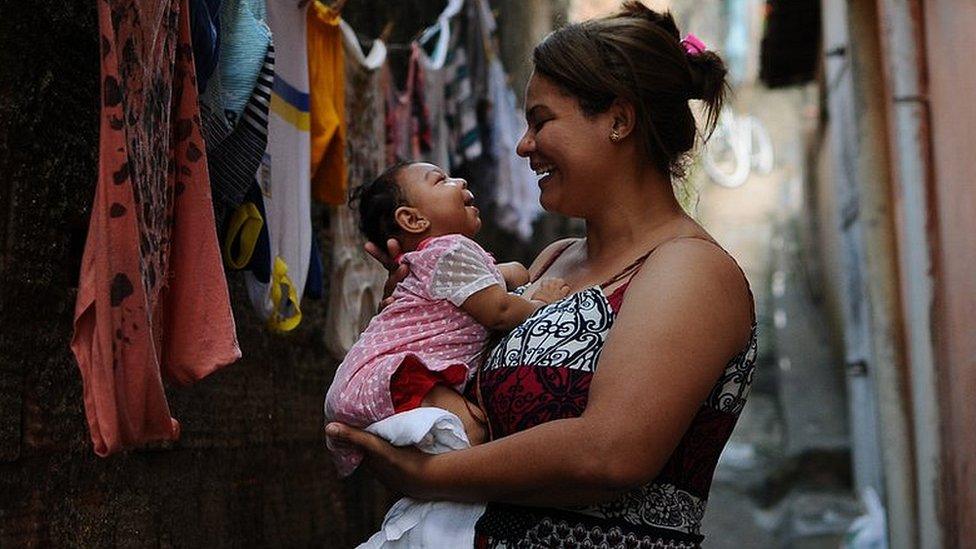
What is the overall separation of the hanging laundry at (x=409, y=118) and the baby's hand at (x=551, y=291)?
2720 mm

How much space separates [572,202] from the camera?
2479 millimetres

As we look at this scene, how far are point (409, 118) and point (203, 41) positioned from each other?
2805 millimetres

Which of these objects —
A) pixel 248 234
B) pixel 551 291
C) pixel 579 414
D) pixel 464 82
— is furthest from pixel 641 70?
pixel 464 82

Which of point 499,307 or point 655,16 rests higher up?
point 655,16

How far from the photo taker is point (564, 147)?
2420 mm

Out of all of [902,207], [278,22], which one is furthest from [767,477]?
[278,22]

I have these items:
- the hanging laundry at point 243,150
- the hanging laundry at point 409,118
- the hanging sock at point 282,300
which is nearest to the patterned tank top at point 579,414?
the hanging laundry at point 243,150

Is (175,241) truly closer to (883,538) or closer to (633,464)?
(633,464)

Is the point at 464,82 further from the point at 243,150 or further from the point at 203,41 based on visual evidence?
the point at 203,41

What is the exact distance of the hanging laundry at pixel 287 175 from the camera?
3.57 meters

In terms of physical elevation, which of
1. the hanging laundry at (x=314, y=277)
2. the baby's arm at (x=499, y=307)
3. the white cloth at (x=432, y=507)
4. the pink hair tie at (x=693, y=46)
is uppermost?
the pink hair tie at (x=693, y=46)

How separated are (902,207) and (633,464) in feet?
12.7

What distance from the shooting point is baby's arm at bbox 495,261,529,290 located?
284 centimetres

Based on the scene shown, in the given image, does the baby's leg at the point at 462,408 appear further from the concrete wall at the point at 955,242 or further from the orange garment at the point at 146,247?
the concrete wall at the point at 955,242
